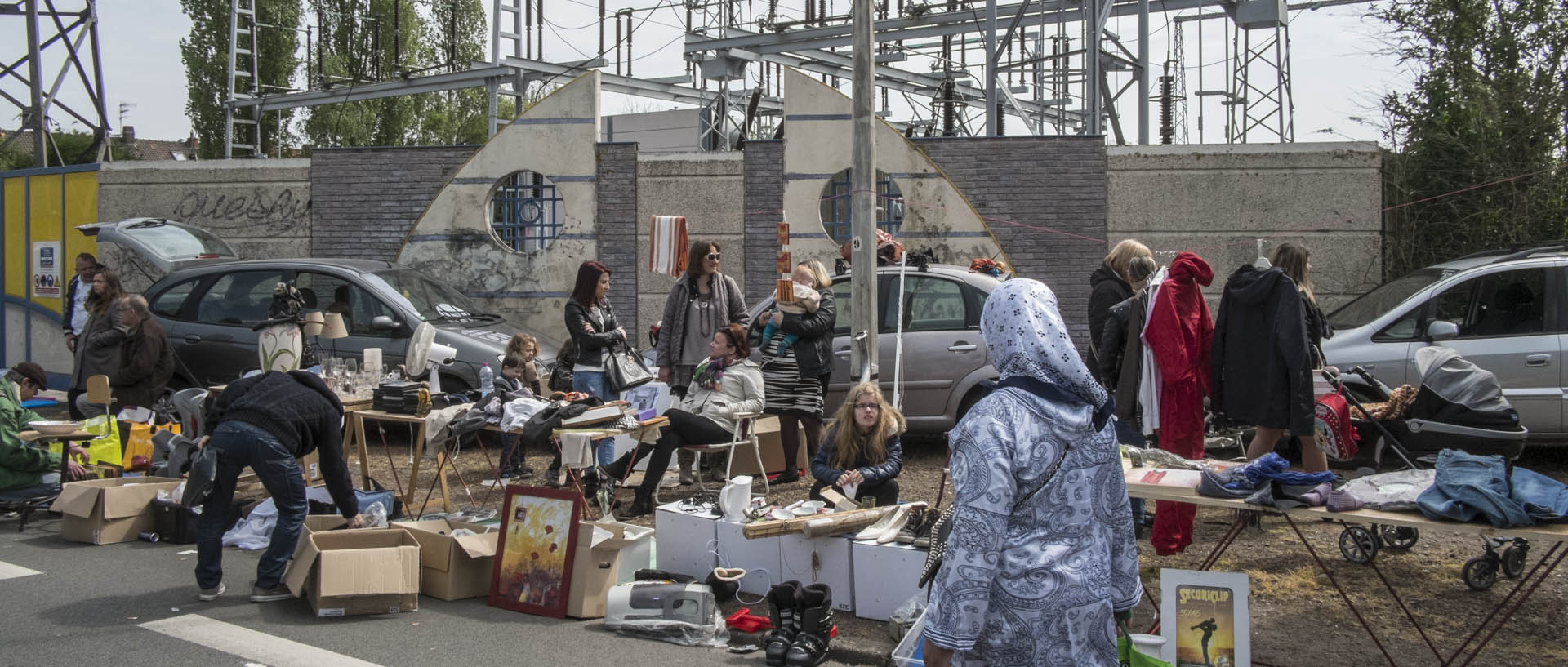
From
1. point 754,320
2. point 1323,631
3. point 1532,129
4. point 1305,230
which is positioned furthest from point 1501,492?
point 1532,129

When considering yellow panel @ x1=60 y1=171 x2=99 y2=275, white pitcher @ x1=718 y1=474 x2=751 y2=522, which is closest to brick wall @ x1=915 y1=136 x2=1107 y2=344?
white pitcher @ x1=718 y1=474 x2=751 y2=522

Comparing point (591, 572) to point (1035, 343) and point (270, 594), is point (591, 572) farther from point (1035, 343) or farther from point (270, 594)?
point (1035, 343)

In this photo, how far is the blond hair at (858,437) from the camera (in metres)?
7.05

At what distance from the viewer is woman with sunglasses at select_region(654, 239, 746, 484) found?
9.16m

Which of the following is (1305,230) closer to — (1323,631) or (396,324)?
(1323,631)

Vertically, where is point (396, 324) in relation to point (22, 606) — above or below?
above

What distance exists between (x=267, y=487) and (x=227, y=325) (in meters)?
5.54

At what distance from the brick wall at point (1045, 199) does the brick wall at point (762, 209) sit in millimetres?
1632

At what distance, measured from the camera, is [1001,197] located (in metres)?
13.0

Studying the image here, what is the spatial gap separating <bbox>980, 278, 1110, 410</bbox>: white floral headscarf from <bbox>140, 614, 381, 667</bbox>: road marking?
354 cm

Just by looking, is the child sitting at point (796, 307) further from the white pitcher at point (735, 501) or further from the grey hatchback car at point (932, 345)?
the white pitcher at point (735, 501)

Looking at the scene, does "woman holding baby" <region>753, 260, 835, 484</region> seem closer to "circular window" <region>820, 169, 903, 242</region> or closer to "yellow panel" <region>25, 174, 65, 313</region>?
"circular window" <region>820, 169, 903, 242</region>

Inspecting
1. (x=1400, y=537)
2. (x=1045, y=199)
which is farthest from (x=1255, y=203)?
(x=1400, y=537)

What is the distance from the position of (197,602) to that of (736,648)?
2.95m
